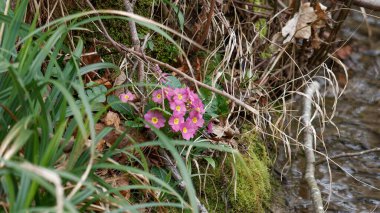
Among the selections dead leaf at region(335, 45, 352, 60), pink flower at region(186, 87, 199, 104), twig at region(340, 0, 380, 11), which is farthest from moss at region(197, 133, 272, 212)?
dead leaf at region(335, 45, 352, 60)

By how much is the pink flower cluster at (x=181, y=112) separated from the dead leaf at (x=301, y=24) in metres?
1.04

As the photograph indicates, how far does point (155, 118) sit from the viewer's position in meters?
2.59

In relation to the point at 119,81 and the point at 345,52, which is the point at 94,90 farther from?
the point at 345,52

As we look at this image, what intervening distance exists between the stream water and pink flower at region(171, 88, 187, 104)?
0.82 m

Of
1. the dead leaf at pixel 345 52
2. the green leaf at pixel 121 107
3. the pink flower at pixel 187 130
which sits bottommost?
the dead leaf at pixel 345 52

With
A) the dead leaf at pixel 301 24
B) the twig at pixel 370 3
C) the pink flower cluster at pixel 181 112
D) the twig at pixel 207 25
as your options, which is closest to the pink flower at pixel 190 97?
the pink flower cluster at pixel 181 112

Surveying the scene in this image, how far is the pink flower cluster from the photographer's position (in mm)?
2559

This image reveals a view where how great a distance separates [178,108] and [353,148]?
161cm

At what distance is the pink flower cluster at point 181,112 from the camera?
256cm

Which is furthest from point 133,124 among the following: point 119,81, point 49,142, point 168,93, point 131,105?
point 49,142

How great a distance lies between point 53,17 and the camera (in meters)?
2.91

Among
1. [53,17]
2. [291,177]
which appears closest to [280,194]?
[291,177]

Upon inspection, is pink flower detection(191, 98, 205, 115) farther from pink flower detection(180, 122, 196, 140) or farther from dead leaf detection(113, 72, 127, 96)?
dead leaf detection(113, 72, 127, 96)

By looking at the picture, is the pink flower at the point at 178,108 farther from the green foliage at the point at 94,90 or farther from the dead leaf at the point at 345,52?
the dead leaf at the point at 345,52
